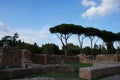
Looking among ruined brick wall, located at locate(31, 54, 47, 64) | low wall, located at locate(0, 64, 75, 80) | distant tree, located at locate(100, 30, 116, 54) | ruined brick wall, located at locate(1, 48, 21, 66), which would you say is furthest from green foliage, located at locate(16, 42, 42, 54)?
low wall, located at locate(0, 64, 75, 80)

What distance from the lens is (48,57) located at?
93.3 feet

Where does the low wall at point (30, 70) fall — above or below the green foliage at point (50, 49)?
below

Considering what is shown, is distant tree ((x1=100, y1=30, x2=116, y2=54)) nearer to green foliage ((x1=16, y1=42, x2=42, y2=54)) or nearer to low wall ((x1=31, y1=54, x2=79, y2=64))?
green foliage ((x1=16, y1=42, x2=42, y2=54))

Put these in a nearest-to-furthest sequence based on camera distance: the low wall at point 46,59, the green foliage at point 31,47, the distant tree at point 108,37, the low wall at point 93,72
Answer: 1. the low wall at point 93,72
2. the low wall at point 46,59
3. the green foliage at point 31,47
4. the distant tree at point 108,37

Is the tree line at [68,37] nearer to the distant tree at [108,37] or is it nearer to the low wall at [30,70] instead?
the distant tree at [108,37]

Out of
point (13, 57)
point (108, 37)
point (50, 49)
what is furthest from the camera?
point (108, 37)

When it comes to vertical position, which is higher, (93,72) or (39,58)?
(39,58)

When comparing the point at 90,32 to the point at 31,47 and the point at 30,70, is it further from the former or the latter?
the point at 30,70

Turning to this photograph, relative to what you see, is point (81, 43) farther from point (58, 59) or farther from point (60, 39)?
point (58, 59)

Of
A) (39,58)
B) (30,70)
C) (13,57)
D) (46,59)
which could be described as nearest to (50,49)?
(46,59)

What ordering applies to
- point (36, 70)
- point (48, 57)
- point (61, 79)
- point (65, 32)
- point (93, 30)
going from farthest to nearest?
point (93, 30) < point (65, 32) < point (48, 57) < point (36, 70) < point (61, 79)

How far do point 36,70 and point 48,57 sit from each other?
52.3 ft

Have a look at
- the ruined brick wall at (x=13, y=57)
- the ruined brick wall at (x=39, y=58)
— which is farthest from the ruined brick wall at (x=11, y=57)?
the ruined brick wall at (x=39, y=58)

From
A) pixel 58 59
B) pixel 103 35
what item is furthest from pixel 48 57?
pixel 103 35
